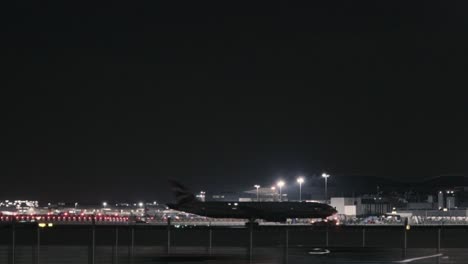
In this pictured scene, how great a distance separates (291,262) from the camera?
32.9 m

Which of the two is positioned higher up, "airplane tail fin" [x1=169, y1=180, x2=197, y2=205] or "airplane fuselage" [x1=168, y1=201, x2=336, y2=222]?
"airplane tail fin" [x1=169, y1=180, x2=197, y2=205]

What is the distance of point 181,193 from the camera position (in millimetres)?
157375

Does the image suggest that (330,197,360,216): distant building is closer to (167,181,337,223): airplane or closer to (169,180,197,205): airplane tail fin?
(169,180,197,205): airplane tail fin

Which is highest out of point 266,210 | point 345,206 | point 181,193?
point 181,193

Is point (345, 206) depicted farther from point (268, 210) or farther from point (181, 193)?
point (268, 210)

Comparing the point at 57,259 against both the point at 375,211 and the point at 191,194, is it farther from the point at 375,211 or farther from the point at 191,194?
the point at 375,211

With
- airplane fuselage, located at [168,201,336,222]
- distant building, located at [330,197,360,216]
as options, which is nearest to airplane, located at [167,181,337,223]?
airplane fuselage, located at [168,201,336,222]

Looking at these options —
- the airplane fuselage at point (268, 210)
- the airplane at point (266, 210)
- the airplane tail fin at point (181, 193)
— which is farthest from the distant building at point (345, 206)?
the airplane fuselage at point (268, 210)

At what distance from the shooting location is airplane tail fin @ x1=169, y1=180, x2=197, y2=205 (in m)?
155

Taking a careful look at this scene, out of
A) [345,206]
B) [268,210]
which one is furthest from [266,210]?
[345,206]

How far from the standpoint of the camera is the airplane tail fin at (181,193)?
510ft

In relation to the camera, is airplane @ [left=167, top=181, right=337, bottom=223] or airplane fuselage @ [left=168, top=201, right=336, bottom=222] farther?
airplane @ [left=167, top=181, right=337, bottom=223]

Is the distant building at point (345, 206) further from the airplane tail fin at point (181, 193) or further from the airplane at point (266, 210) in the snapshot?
the airplane at point (266, 210)

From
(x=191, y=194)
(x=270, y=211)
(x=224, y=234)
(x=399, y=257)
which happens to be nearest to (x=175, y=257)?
(x=399, y=257)
